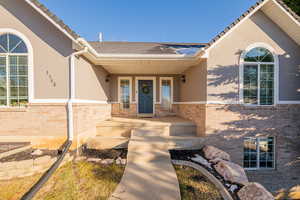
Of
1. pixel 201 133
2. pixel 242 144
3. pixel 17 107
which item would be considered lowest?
pixel 242 144

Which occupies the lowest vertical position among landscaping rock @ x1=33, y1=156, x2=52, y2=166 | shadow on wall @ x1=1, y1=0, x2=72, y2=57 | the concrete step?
landscaping rock @ x1=33, y1=156, x2=52, y2=166

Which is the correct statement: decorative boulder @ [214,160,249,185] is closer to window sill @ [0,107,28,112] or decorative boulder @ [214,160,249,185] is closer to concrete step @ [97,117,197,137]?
concrete step @ [97,117,197,137]

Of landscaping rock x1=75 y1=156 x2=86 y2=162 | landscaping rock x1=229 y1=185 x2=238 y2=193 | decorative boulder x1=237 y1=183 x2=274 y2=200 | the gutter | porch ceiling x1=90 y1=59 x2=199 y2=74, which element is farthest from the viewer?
porch ceiling x1=90 y1=59 x2=199 y2=74

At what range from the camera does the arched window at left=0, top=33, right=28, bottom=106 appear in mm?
4105

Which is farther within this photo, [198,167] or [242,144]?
[242,144]

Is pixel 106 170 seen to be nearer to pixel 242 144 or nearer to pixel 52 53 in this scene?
pixel 52 53

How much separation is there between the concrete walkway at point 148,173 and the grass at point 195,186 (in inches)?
6.8

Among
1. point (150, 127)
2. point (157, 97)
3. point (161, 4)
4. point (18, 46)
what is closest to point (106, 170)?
point (150, 127)

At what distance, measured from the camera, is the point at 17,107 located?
411cm

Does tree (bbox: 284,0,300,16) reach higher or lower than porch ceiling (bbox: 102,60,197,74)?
higher

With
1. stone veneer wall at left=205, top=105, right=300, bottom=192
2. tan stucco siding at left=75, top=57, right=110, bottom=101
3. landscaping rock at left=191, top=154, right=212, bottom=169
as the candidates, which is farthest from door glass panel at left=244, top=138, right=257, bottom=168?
tan stucco siding at left=75, top=57, right=110, bottom=101

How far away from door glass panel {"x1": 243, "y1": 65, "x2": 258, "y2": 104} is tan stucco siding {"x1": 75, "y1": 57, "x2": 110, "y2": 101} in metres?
5.64

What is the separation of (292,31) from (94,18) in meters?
12.3

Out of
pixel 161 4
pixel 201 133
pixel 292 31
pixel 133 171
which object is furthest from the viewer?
pixel 161 4
